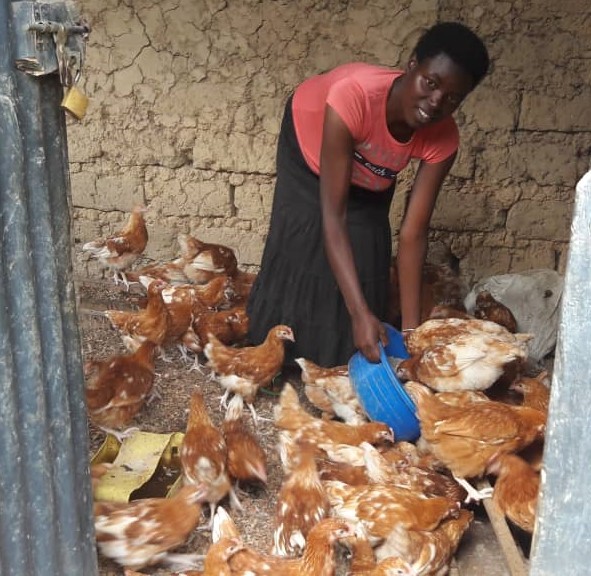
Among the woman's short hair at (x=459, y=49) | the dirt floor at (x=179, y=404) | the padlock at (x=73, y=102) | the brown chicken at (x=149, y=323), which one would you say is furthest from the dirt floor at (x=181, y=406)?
the woman's short hair at (x=459, y=49)

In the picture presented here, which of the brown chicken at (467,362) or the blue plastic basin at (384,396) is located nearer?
the blue plastic basin at (384,396)

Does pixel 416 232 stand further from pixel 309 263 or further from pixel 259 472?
pixel 259 472

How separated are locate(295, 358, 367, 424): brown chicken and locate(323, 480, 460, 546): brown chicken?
2.24 feet

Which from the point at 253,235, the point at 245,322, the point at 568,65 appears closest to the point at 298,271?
the point at 245,322

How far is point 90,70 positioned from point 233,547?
365 centimetres

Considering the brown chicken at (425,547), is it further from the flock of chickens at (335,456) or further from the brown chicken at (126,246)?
the brown chicken at (126,246)

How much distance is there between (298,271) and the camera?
3.79 m

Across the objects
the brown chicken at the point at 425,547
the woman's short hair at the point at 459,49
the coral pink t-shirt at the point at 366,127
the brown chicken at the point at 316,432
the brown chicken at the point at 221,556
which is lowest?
the brown chicken at the point at 425,547

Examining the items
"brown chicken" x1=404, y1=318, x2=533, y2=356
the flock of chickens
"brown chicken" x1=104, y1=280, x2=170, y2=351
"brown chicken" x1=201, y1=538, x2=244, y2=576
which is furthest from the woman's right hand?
"brown chicken" x1=104, y1=280, x2=170, y2=351

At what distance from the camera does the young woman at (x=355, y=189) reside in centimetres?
294

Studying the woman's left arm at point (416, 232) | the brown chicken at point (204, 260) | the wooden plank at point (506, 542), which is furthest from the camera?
the brown chicken at point (204, 260)

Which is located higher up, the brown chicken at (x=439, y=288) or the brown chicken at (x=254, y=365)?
the brown chicken at (x=439, y=288)

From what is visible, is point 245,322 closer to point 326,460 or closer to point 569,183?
point 326,460

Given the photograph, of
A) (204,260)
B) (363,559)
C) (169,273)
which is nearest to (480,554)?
(363,559)
